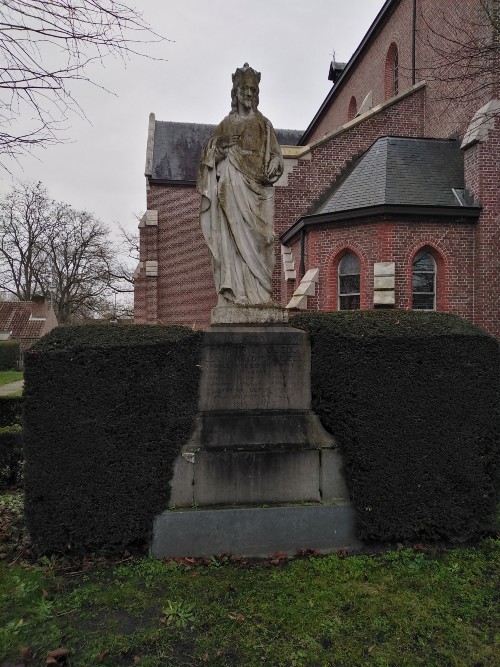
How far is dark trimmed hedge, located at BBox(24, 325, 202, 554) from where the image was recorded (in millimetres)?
3412

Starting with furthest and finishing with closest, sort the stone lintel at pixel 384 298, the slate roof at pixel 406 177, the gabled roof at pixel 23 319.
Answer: the gabled roof at pixel 23 319 < the slate roof at pixel 406 177 < the stone lintel at pixel 384 298

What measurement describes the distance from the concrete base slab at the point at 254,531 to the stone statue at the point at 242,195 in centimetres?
200

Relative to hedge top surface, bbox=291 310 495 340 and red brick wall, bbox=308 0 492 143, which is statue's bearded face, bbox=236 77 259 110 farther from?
red brick wall, bbox=308 0 492 143

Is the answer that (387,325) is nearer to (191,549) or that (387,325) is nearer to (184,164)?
(191,549)

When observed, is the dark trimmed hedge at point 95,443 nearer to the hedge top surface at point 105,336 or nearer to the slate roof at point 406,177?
the hedge top surface at point 105,336

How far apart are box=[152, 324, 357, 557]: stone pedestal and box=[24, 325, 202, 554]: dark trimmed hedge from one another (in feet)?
0.78

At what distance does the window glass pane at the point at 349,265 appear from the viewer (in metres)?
13.3

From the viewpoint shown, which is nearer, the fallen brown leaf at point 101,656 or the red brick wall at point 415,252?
the fallen brown leaf at point 101,656

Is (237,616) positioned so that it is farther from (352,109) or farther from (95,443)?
(352,109)

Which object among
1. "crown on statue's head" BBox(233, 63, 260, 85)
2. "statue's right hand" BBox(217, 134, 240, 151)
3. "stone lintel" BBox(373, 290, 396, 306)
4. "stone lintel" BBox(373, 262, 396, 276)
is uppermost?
"crown on statue's head" BBox(233, 63, 260, 85)

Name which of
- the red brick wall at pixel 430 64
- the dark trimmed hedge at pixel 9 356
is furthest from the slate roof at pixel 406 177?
the dark trimmed hedge at pixel 9 356

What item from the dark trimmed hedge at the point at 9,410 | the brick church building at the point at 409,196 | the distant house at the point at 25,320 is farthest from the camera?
the distant house at the point at 25,320

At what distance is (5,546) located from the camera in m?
3.71

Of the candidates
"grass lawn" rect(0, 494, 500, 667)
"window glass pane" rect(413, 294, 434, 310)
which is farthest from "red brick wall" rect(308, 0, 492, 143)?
"grass lawn" rect(0, 494, 500, 667)
